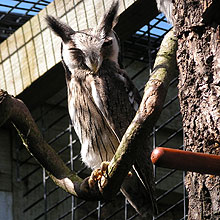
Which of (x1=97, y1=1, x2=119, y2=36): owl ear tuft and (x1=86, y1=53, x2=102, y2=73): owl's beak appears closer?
(x1=97, y1=1, x2=119, y2=36): owl ear tuft

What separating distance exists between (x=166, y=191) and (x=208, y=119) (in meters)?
1.93

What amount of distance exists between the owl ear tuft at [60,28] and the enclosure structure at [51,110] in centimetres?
7

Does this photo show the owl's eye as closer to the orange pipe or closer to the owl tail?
the owl tail

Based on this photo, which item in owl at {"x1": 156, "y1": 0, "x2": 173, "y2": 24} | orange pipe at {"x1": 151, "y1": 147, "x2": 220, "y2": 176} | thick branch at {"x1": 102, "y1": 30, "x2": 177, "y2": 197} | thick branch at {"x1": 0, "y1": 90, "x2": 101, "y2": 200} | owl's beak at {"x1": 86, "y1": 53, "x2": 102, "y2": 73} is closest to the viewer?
orange pipe at {"x1": 151, "y1": 147, "x2": 220, "y2": 176}

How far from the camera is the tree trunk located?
5.04ft

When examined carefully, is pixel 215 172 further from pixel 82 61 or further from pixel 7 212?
pixel 7 212

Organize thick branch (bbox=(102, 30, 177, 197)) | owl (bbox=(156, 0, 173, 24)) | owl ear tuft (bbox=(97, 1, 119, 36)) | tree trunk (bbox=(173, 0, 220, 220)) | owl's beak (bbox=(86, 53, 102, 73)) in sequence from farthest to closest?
owl (bbox=(156, 0, 173, 24)), owl's beak (bbox=(86, 53, 102, 73)), owl ear tuft (bbox=(97, 1, 119, 36)), thick branch (bbox=(102, 30, 177, 197)), tree trunk (bbox=(173, 0, 220, 220))

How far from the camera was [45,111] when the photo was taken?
3496 mm

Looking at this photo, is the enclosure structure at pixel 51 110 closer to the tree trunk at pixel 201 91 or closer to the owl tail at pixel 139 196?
the owl tail at pixel 139 196

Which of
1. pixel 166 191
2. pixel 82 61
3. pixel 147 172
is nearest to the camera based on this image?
pixel 147 172

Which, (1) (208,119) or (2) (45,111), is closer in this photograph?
(1) (208,119)

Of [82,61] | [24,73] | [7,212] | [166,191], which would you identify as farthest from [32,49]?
[166,191]

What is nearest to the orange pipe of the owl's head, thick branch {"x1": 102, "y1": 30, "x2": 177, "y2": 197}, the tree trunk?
the tree trunk

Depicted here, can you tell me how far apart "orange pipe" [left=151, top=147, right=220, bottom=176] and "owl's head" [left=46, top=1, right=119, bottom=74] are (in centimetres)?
144
